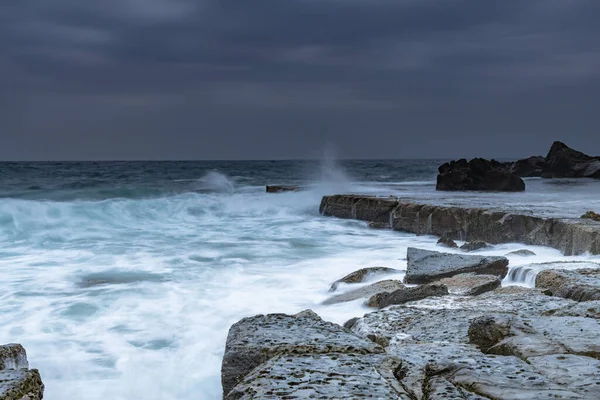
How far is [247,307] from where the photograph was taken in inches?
263

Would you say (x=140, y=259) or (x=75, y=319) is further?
(x=140, y=259)

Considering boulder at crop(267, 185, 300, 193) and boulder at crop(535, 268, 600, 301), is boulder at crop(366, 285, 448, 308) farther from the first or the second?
boulder at crop(267, 185, 300, 193)

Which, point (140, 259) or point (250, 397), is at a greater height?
point (250, 397)

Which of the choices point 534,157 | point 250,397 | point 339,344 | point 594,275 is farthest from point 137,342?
point 534,157

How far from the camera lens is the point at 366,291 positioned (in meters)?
6.24

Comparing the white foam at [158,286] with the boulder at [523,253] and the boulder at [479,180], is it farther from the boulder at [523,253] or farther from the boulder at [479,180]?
the boulder at [479,180]

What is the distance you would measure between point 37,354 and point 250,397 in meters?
3.85

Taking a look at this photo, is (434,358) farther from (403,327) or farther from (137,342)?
(137,342)

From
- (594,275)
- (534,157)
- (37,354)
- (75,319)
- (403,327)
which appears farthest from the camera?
(534,157)

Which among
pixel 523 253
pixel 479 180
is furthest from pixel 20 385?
pixel 479 180

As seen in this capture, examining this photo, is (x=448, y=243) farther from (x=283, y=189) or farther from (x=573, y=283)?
(x=283, y=189)

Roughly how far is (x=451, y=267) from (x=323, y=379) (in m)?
4.47

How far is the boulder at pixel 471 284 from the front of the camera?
16.9 ft

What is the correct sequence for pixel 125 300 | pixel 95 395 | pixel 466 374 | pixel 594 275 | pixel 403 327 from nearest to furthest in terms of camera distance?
pixel 466 374
pixel 403 327
pixel 95 395
pixel 594 275
pixel 125 300
